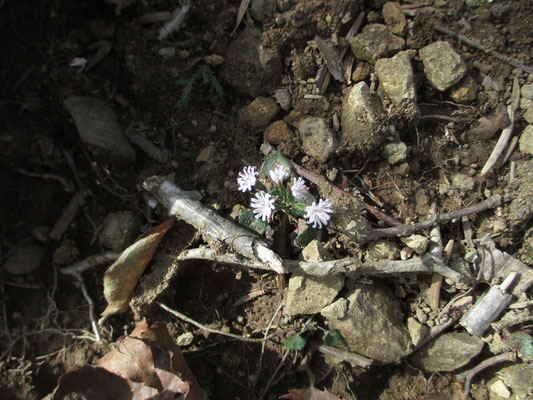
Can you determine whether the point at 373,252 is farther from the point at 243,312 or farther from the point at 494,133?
the point at 494,133

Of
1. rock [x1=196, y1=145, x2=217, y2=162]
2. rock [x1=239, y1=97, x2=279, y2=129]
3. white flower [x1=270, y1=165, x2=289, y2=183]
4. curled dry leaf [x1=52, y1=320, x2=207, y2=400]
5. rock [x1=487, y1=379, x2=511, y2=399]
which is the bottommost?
rock [x1=487, y1=379, x2=511, y2=399]

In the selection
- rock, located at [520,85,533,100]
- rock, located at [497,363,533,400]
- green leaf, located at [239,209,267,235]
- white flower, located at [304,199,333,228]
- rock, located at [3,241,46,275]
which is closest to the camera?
white flower, located at [304,199,333,228]

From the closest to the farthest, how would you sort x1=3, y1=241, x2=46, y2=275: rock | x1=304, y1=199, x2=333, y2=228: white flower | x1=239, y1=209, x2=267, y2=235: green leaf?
1. x1=304, y1=199, x2=333, y2=228: white flower
2. x1=239, y1=209, x2=267, y2=235: green leaf
3. x1=3, y1=241, x2=46, y2=275: rock

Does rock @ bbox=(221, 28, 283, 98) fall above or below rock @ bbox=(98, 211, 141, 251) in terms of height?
above

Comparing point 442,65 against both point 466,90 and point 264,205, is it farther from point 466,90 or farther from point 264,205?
point 264,205

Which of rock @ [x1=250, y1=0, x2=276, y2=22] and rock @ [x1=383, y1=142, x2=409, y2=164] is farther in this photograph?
rock @ [x1=250, y1=0, x2=276, y2=22]

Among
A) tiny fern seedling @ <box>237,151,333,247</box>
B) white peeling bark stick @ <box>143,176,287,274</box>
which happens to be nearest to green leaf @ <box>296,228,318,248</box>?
tiny fern seedling @ <box>237,151,333,247</box>

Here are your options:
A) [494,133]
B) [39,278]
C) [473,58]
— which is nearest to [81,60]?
[39,278]

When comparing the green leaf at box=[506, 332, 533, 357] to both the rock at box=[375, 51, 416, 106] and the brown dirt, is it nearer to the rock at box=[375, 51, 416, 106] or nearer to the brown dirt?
the brown dirt
